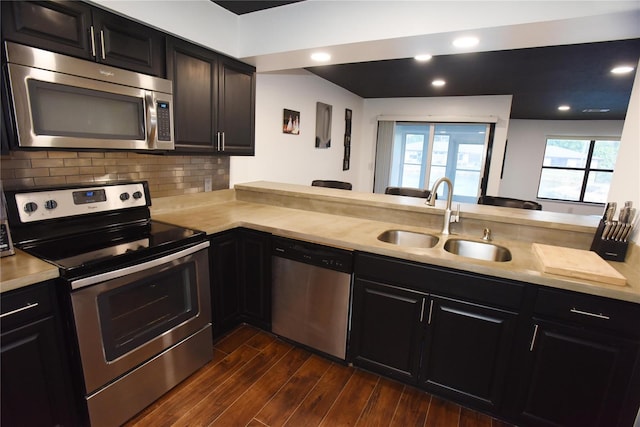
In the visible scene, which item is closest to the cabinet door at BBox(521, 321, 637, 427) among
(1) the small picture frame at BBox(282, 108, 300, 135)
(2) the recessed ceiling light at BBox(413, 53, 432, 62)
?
(2) the recessed ceiling light at BBox(413, 53, 432, 62)

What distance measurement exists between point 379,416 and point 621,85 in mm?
4653

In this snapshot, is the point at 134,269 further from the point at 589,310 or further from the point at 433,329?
the point at 589,310

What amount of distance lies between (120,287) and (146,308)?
0.74ft

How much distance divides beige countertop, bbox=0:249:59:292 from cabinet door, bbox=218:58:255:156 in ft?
4.54

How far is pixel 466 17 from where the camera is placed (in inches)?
68.4

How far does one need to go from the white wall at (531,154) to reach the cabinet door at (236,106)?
21.5 ft

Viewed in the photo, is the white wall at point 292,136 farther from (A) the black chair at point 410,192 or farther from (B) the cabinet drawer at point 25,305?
(B) the cabinet drawer at point 25,305

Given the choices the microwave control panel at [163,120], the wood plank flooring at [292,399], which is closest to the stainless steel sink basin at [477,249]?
the wood plank flooring at [292,399]

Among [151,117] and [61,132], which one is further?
[151,117]

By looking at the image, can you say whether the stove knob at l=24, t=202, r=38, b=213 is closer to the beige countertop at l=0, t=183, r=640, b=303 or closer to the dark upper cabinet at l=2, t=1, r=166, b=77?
the beige countertop at l=0, t=183, r=640, b=303

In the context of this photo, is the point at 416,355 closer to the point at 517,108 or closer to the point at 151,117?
the point at 151,117

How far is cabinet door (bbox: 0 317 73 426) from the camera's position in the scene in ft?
4.08

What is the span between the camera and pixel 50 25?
145 centimetres

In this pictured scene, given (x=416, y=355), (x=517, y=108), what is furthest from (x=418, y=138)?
(x=416, y=355)
